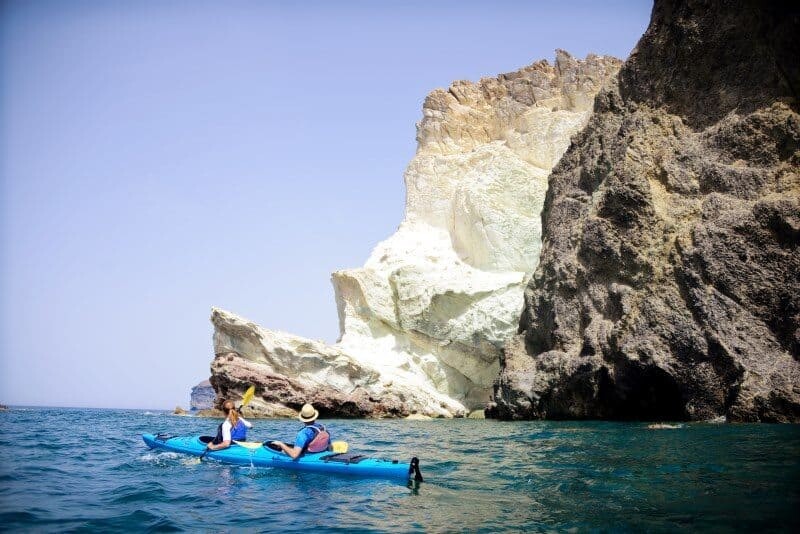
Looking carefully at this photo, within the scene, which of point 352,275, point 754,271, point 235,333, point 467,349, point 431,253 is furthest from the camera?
point 431,253

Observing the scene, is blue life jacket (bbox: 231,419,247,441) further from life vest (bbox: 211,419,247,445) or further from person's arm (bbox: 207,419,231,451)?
person's arm (bbox: 207,419,231,451)

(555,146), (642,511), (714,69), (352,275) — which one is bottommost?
(642,511)

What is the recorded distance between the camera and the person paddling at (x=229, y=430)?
1434 cm

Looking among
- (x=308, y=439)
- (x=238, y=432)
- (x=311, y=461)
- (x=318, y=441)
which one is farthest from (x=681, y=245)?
(x=238, y=432)

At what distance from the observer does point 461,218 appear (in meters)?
48.7

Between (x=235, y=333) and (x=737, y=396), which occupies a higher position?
(x=235, y=333)

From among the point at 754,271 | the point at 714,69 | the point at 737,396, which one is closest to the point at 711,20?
the point at 714,69

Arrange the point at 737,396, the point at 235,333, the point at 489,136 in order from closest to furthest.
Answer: the point at 737,396 → the point at 235,333 → the point at 489,136

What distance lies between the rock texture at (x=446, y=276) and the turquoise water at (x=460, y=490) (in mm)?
19702

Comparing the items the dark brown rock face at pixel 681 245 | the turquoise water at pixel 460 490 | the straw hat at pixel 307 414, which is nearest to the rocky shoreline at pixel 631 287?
the dark brown rock face at pixel 681 245

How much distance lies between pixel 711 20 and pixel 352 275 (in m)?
26.9

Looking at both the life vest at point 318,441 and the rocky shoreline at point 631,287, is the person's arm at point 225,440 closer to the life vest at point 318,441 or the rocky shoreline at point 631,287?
the life vest at point 318,441

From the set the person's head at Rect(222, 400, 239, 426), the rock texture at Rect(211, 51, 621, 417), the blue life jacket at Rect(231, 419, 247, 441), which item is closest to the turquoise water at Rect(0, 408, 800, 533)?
the blue life jacket at Rect(231, 419, 247, 441)

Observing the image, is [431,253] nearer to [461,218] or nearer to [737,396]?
[461,218]
